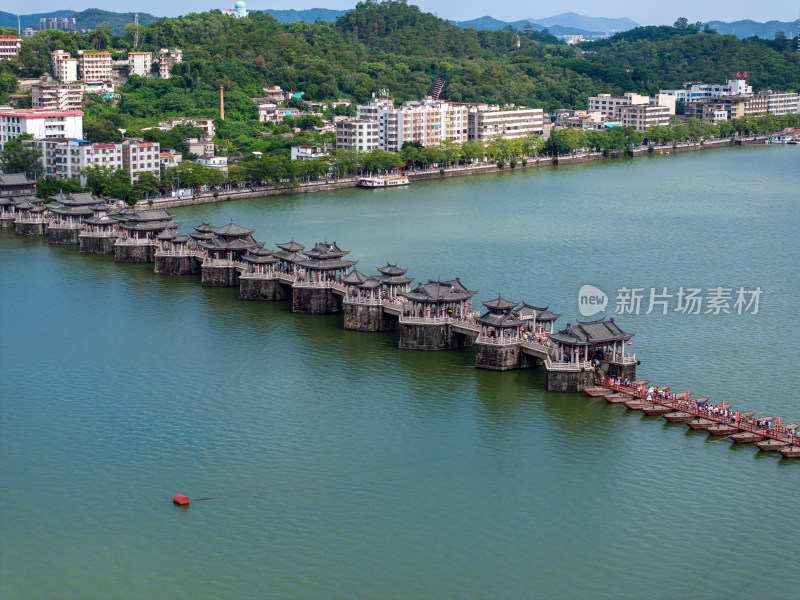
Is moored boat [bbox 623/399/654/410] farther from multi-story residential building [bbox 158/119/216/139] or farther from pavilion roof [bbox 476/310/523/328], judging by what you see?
multi-story residential building [bbox 158/119/216/139]

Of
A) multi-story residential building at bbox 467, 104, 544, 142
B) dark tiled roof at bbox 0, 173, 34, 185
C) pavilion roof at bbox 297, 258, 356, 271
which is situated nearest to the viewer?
pavilion roof at bbox 297, 258, 356, 271

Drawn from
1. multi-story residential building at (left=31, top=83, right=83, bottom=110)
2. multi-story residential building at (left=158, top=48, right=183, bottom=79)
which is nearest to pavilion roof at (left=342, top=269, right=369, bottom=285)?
multi-story residential building at (left=31, top=83, right=83, bottom=110)

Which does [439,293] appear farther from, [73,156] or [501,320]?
[73,156]

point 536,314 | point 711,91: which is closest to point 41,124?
point 536,314

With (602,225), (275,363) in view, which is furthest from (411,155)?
(275,363)

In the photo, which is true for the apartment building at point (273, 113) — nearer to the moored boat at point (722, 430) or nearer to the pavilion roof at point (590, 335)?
the pavilion roof at point (590, 335)

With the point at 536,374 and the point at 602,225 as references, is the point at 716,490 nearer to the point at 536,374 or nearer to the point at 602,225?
the point at 536,374
